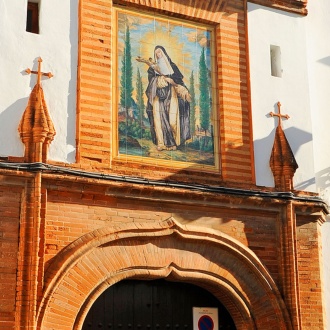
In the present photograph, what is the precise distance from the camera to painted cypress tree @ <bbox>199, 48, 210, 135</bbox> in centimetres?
1278

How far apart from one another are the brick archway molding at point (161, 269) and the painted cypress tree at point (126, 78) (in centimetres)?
182

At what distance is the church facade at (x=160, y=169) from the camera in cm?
1102

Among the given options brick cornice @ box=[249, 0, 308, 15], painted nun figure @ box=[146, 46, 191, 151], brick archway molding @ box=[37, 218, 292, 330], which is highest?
brick cornice @ box=[249, 0, 308, 15]

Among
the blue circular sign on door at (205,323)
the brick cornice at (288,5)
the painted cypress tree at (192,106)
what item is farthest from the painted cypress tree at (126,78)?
the blue circular sign on door at (205,323)

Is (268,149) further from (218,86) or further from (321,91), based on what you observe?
(321,91)

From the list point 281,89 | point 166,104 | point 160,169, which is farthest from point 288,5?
point 160,169

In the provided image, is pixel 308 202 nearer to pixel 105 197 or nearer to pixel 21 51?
pixel 105 197

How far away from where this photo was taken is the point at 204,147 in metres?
12.6

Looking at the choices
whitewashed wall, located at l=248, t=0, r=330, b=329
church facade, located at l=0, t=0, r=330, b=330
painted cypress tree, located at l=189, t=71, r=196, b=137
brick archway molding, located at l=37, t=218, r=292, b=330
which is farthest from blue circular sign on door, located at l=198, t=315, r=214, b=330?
painted cypress tree, located at l=189, t=71, r=196, b=137

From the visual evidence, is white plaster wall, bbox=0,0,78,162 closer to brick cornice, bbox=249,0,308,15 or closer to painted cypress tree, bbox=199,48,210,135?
painted cypress tree, bbox=199,48,210,135

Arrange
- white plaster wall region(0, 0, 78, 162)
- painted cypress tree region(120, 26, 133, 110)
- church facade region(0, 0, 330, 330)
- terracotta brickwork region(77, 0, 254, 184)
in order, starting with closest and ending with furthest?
church facade region(0, 0, 330, 330) < white plaster wall region(0, 0, 78, 162) < terracotta brickwork region(77, 0, 254, 184) < painted cypress tree region(120, 26, 133, 110)

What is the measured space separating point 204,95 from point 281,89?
4.51 feet

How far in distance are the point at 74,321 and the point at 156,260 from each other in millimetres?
1459

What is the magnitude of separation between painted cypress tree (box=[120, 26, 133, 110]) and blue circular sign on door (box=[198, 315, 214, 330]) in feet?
10.6
